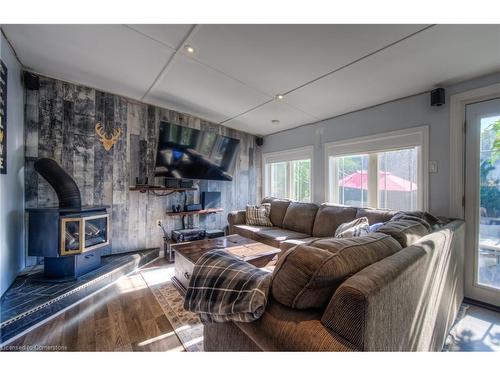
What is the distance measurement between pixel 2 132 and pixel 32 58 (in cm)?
95

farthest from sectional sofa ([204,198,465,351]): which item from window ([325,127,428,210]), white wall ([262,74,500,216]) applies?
window ([325,127,428,210])

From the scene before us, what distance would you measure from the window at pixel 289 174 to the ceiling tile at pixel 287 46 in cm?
177

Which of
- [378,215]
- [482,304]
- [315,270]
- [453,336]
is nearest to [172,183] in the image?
[378,215]

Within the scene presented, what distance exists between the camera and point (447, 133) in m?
2.24

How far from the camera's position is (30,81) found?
2.46 meters

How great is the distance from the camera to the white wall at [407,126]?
88.8 inches

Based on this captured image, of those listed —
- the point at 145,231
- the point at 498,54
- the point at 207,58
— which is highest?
the point at 207,58

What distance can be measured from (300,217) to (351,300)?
106 inches

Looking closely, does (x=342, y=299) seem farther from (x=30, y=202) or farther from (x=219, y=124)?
(x=219, y=124)

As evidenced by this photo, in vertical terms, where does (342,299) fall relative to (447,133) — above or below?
below

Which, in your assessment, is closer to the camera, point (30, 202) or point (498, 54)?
point (498, 54)

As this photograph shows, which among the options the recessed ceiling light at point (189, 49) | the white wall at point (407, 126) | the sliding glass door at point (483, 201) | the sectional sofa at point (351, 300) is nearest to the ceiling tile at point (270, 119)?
the white wall at point (407, 126)

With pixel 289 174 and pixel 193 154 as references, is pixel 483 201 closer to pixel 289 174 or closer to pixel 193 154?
pixel 289 174
